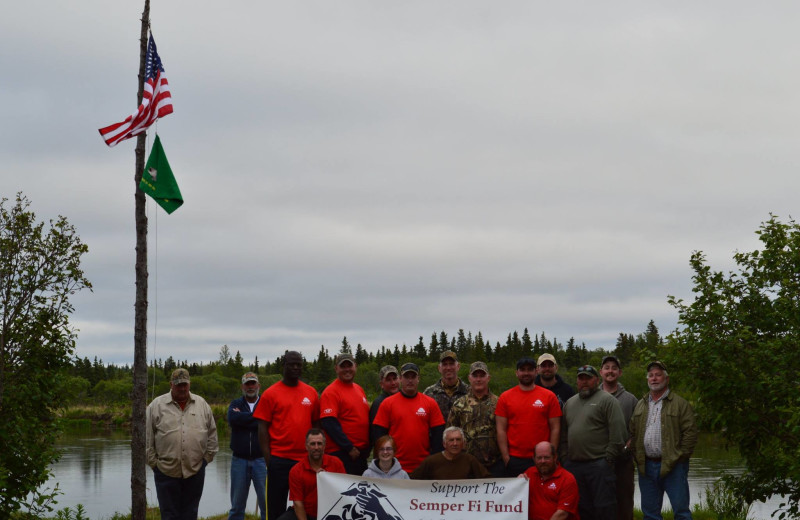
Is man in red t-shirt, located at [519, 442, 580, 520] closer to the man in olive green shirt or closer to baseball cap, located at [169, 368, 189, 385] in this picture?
the man in olive green shirt

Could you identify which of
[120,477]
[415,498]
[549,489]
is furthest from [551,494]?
[120,477]

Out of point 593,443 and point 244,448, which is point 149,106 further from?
point 593,443

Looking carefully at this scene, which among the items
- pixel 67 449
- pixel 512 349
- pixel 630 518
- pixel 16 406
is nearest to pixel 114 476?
pixel 67 449

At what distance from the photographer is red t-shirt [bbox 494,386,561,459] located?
8508mm

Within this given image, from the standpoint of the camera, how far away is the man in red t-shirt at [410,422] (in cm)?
877

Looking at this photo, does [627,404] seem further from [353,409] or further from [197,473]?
[197,473]

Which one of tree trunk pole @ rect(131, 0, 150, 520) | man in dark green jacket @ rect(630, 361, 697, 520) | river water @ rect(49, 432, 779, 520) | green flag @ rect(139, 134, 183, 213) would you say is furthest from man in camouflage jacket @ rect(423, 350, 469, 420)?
river water @ rect(49, 432, 779, 520)

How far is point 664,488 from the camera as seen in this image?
9.02 metres

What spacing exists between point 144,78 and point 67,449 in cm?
3118

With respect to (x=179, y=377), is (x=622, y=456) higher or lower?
lower

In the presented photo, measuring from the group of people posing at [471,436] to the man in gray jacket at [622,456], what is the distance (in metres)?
0.01

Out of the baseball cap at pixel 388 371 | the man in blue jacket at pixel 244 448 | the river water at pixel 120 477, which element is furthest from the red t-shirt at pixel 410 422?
the river water at pixel 120 477

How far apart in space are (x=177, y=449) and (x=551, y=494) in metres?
4.08

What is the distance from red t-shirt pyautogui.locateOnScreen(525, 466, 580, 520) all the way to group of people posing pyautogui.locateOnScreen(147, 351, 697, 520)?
1 centimetres
